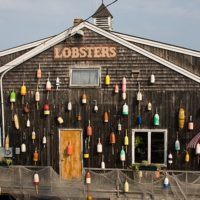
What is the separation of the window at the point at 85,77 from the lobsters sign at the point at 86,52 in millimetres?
518

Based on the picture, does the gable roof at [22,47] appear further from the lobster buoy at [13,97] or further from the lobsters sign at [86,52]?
the lobster buoy at [13,97]

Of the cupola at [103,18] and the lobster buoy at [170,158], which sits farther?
the cupola at [103,18]

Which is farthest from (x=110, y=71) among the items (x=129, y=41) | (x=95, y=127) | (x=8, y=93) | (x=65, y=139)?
(x=8, y=93)

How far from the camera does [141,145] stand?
15.3m

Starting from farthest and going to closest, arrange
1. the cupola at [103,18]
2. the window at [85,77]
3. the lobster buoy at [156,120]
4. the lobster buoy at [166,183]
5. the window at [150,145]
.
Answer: the cupola at [103,18] → the window at [85,77] → the window at [150,145] → the lobster buoy at [156,120] → the lobster buoy at [166,183]

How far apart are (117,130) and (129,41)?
3.81 meters

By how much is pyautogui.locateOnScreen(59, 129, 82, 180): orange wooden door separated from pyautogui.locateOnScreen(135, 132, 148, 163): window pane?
8.12 ft

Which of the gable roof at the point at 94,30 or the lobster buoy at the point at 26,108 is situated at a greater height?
the gable roof at the point at 94,30

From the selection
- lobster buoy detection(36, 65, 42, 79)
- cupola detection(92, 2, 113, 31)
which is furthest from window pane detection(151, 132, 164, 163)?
cupola detection(92, 2, 113, 31)

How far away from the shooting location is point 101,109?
15484 millimetres

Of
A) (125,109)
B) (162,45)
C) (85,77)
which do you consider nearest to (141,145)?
(125,109)

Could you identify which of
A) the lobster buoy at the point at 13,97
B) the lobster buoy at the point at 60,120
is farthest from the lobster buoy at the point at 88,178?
the lobster buoy at the point at 13,97

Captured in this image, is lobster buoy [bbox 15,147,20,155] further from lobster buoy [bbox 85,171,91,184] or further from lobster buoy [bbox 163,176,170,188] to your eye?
lobster buoy [bbox 163,176,170,188]

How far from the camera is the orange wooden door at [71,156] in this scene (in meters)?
15.7
